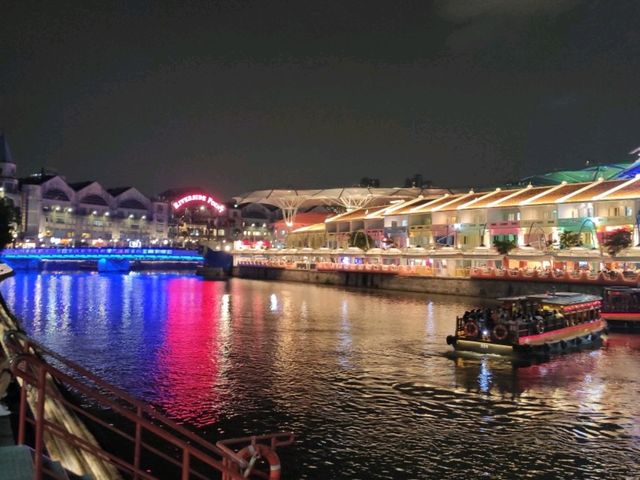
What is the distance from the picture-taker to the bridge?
9594 centimetres

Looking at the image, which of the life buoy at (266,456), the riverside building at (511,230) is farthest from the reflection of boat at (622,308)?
the life buoy at (266,456)

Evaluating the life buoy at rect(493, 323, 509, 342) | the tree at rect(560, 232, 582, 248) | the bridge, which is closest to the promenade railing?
the tree at rect(560, 232, 582, 248)

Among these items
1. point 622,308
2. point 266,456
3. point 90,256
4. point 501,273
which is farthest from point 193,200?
point 266,456

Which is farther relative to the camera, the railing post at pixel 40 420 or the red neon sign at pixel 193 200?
the red neon sign at pixel 193 200

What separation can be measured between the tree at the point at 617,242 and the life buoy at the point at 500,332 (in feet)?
113

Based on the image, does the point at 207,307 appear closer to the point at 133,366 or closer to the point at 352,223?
the point at 133,366

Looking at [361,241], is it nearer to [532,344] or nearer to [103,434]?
[532,344]

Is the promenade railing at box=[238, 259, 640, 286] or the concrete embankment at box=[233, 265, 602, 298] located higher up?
the promenade railing at box=[238, 259, 640, 286]

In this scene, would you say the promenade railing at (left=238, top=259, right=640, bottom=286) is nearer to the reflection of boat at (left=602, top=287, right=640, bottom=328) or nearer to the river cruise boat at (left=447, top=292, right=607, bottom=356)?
the reflection of boat at (left=602, top=287, right=640, bottom=328)

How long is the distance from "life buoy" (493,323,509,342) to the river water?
1413 mm

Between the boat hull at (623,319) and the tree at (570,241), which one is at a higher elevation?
the tree at (570,241)

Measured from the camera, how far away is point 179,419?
16719mm

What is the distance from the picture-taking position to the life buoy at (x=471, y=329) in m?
27.4

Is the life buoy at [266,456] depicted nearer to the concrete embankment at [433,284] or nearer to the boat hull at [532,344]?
the boat hull at [532,344]
